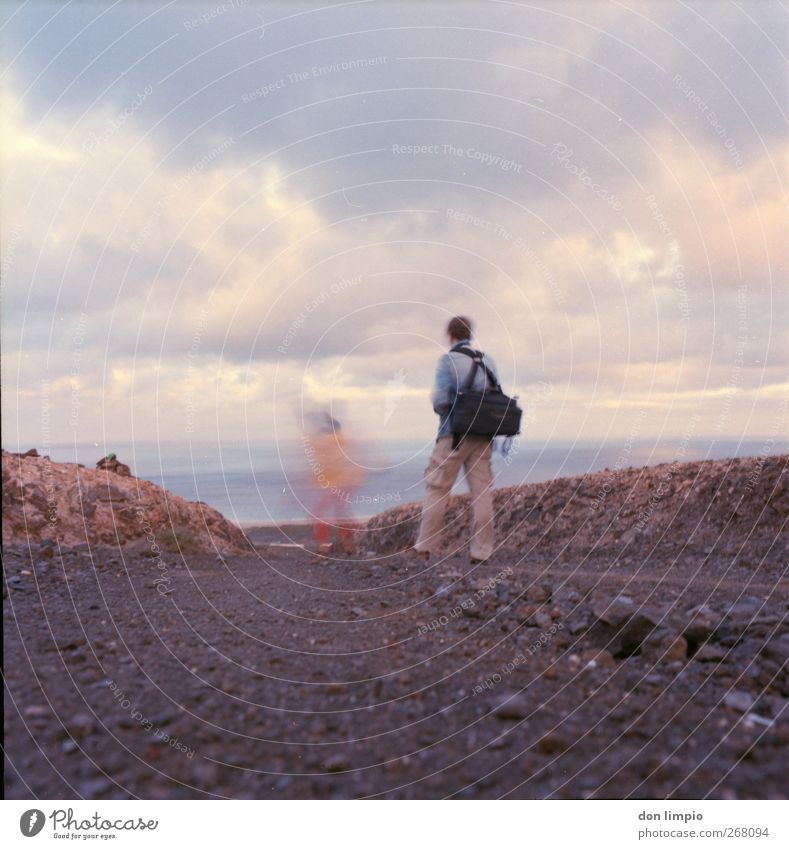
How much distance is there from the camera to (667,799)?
372cm

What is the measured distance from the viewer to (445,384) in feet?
34.9

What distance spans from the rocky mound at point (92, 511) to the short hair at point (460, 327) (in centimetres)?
481

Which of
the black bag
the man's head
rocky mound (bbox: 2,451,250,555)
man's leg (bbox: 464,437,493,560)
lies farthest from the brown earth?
the man's head

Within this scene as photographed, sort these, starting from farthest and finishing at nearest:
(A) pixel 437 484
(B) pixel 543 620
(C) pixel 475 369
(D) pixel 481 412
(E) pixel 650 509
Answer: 1. (E) pixel 650 509
2. (A) pixel 437 484
3. (C) pixel 475 369
4. (D) pixel 481 412
5. (B) pixel 543 620

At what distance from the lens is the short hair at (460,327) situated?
35.9ft

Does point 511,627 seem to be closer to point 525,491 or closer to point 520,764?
point 520,764

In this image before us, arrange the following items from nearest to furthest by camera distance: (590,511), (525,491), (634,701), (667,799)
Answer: (667,799), (634,701), (590,511), (525,491)

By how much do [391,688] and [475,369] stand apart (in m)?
6.39

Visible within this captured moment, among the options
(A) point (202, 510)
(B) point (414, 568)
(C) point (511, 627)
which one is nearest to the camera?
(C) point (511, 627)

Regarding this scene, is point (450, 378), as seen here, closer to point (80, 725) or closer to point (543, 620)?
point (543, 620)

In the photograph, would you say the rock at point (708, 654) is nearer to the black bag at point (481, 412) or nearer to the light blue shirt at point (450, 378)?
the black bag at point (481, 412)

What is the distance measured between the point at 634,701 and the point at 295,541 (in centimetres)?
1062

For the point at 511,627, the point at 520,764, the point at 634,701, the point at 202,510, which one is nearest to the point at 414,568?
the point at 511,627

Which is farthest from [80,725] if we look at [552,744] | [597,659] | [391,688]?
[597,659]
